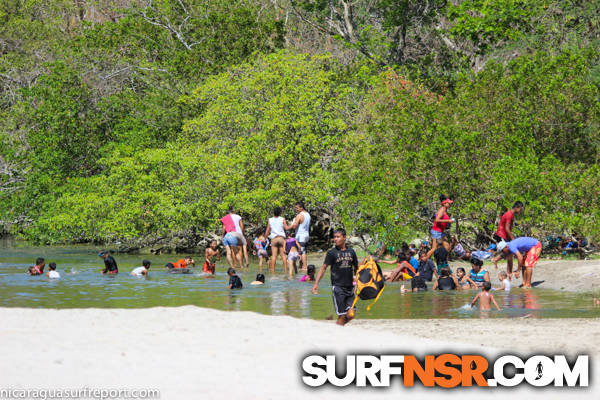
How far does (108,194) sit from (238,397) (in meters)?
25.2

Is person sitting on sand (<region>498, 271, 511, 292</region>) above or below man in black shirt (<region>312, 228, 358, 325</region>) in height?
below

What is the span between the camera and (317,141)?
98.5ft

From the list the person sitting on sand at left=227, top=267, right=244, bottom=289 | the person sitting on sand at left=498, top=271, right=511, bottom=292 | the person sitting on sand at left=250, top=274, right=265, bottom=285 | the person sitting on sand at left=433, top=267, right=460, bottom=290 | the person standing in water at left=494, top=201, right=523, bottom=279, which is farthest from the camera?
the person sitting on sand at left=250, top=274, right=265, bottom=285

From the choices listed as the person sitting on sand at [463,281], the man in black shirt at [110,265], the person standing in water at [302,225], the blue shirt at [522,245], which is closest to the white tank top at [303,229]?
the person standing in water at [302,225]

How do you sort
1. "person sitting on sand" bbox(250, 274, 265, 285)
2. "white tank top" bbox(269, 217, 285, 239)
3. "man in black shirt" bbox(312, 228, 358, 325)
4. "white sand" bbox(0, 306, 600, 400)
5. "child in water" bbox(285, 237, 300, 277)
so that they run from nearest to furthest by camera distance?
"white sand" bbox(0, 306, 600, 400), "man in black shirt" bbox(312, 228, 358, 325), "person sitting on sand" bbox(250, 274, 265, 285), "child in water" bbox(285, 237, 300, 277), "white tank top" bbox(269, 217, 285, 239)

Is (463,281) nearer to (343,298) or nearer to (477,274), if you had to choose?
(477,274)

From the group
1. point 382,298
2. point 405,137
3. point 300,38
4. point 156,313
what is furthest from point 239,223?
point 300,38

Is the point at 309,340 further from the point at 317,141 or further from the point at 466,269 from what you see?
the point at 317,141

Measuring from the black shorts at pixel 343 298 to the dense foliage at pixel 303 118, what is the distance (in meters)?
11.1

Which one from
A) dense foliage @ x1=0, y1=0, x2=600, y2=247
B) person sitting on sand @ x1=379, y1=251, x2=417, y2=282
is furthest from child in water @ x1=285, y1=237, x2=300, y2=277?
dense foliage @ x1=0, y1=0, x2=600, y2=247

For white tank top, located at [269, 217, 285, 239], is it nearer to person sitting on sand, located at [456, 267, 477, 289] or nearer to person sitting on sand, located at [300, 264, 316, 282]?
person sitting on sand, located at [300, 264, 316, 282]

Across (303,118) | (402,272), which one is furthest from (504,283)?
(303,118)

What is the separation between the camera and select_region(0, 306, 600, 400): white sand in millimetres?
7688

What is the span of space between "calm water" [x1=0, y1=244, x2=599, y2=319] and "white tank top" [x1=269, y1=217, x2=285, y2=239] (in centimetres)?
117
